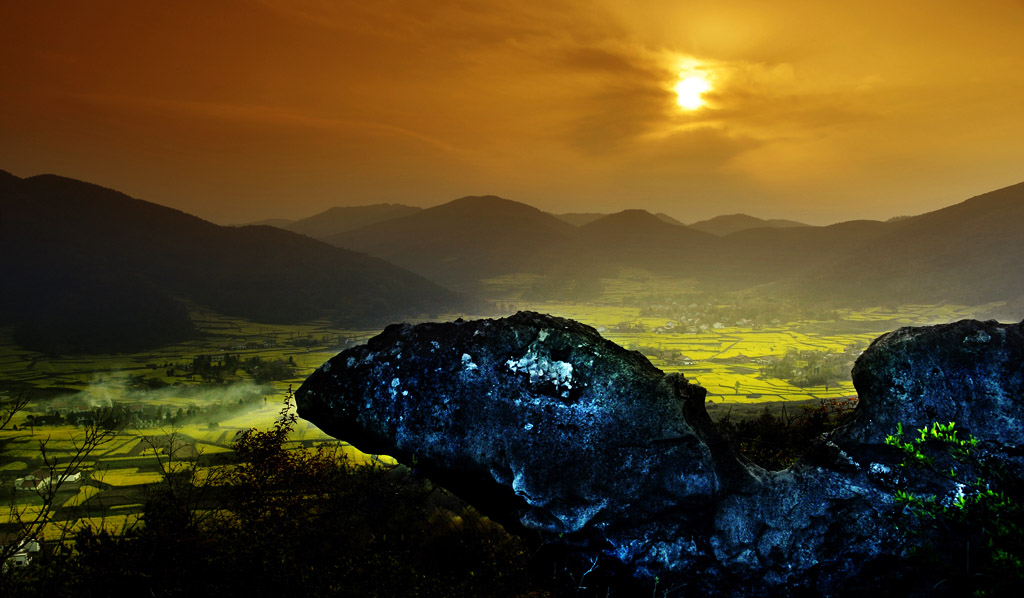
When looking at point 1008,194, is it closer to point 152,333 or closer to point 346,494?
point 346,494

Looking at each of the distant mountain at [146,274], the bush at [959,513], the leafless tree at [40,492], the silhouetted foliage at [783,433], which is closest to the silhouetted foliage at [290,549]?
the leafless tree at [40,492]

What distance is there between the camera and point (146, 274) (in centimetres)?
13238

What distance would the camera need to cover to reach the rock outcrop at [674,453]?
5477mm

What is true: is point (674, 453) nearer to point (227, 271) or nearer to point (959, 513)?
point (959, 513)

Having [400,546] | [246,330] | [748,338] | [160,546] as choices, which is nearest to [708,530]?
[400,546]

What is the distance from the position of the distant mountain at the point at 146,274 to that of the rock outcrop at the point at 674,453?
10588cm

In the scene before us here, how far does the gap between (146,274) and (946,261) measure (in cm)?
20537

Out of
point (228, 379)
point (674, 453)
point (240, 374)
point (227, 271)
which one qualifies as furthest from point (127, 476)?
point (227, 271)

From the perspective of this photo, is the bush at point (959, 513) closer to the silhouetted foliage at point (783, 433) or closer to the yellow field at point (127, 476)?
the silhouetted foliage at point (783, 433)

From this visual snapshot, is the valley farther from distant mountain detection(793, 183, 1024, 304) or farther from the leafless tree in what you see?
distant mountain detection(793, 183, 1024, 304)

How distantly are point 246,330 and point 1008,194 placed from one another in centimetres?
20827

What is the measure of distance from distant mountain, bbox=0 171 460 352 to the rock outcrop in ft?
347

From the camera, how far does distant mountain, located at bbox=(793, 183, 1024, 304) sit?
10712 centimetres

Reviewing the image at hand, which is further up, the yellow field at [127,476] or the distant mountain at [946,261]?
the distant mountain at [946,261]
